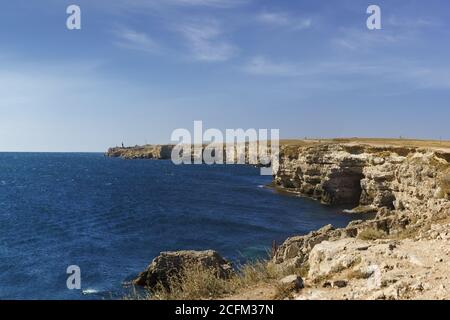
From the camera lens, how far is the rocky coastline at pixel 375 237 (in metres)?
9.48

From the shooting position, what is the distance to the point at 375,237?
15.8 m

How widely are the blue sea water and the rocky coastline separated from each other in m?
4.96

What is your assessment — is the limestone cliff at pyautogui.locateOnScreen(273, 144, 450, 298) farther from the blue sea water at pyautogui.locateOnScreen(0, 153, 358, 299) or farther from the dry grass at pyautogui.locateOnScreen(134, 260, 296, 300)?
the dry grass at pyautogui.locateOnScreen(134, 260, 296, 300)

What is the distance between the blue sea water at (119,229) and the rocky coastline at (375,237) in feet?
16.3

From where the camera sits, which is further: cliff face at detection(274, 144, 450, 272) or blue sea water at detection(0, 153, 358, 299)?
cliff face at detection(274, 144, 450, 272)

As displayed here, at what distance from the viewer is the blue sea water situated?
2888 cm

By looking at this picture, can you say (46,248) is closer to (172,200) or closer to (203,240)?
(203,240)

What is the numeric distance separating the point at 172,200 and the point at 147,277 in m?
41.7

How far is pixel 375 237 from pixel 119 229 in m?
33.9

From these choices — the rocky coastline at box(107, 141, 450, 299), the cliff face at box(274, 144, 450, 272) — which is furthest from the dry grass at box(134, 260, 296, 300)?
the cliff face at box(274, 144, 450, 272)

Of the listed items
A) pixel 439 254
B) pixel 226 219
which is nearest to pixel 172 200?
pixel 226 219

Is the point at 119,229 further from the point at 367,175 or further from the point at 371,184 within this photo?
the point at 367,175

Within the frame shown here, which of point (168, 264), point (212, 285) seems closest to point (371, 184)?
point (168, 264)

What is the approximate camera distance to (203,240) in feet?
129
